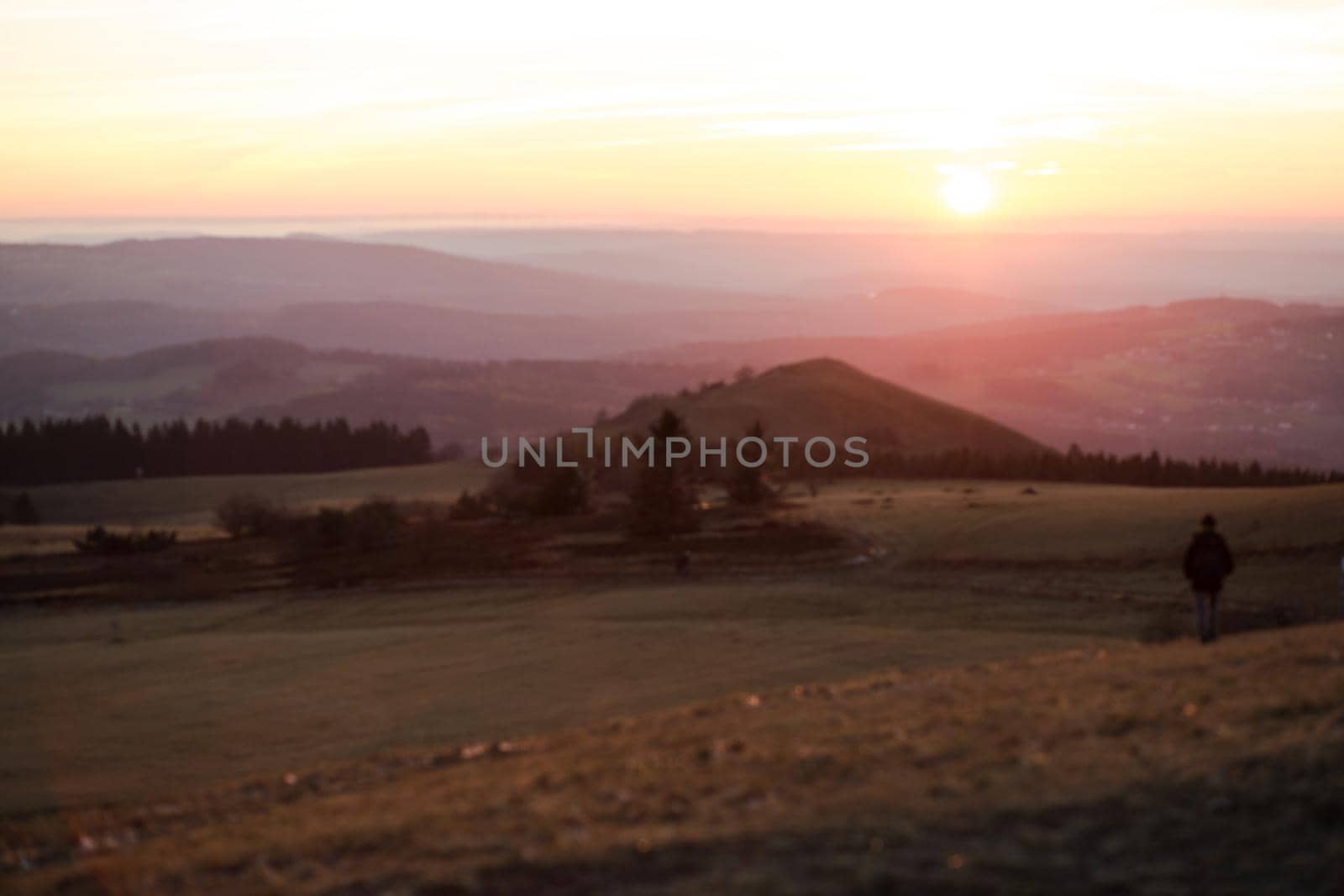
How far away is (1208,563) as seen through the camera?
19906mm

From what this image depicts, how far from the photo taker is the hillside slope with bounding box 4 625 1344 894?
30.8ft

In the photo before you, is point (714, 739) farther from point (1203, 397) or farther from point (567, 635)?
point (1203, 397)

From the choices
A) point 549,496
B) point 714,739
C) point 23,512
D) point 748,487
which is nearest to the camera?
point 714,739

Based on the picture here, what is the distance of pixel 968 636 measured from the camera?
2719cm

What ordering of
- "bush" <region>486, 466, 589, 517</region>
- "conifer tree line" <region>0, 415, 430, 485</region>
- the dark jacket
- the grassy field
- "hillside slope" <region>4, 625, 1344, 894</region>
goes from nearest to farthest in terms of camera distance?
"hillside slope" <region>4, 625, 1344, 894</region>, the dark jacket, the grassy field, "bush" <region>486, 466, 589, 517</region>, "conifer tree line" <region>0, 415, 430, 485</region>

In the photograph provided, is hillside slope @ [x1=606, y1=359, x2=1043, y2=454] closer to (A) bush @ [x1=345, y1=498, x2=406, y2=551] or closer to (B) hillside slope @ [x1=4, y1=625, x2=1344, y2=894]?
(A) bush @ [x1=345, y1=498, x2=406, y2=551]

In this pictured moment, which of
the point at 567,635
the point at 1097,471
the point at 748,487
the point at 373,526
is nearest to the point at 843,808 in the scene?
the point at 567,635

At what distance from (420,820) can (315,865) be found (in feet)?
4.29

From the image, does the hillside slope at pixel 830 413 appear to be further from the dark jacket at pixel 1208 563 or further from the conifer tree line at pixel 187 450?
the dark jacket at pixel 1208 563

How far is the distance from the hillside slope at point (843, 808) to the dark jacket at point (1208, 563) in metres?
3.07

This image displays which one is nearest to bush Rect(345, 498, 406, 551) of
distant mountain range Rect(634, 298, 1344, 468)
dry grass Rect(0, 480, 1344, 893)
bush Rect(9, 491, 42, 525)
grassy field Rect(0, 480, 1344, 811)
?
grassy field Rect(0, 480, 1344, 811)

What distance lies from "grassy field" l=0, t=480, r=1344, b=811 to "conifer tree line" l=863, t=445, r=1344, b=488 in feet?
66.9

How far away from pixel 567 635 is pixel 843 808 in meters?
20.7

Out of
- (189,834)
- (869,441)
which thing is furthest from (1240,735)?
(869,441)
